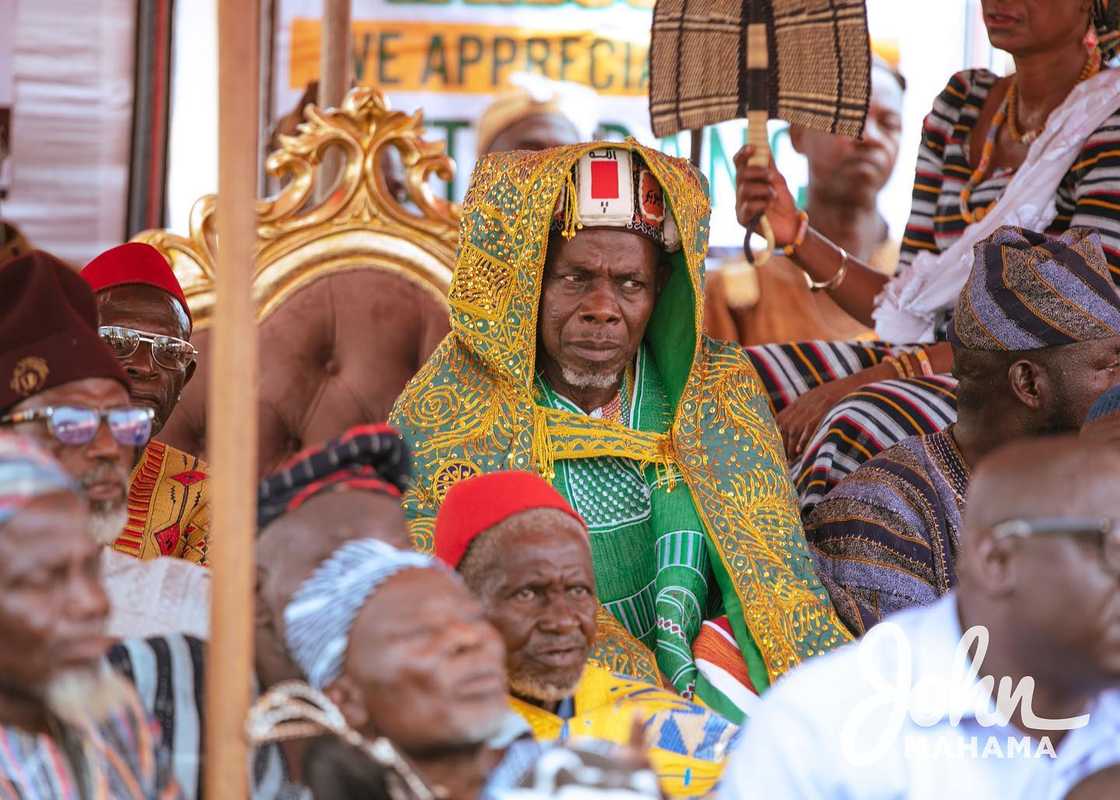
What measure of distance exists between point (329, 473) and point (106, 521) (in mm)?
475

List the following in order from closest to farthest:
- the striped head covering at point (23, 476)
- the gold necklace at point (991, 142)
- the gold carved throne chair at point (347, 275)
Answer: the striped head covering at point (23, 476) → the gold necklace at point (991, 142) → the gold carved throne chair at point (347, 275)

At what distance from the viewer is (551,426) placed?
3.87 m

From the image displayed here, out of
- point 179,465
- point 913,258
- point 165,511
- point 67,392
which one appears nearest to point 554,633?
point 67,392

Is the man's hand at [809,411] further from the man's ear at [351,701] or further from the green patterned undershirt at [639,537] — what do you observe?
the man's ear at [351,701]

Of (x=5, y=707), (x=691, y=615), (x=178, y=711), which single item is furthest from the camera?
(x=691, y=615)

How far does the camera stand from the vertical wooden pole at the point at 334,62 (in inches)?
217

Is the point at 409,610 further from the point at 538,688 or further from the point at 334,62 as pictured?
the point at 334,62

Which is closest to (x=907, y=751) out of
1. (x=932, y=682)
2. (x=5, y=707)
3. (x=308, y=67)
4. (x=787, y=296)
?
(x=932, y=682)

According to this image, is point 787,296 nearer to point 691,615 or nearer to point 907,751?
point 691,615

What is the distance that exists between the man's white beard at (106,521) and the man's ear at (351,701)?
62 cm

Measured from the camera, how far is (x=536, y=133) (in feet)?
20.6

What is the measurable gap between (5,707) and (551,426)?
1.89 metres

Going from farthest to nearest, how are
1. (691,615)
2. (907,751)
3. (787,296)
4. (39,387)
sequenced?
(787,296) < (691,615) < (39,387) < (907,751)

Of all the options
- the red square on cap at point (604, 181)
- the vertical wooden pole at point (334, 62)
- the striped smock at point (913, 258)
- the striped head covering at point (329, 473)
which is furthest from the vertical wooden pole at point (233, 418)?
the vertical wooden pole at point (334, 62)
